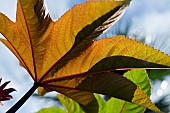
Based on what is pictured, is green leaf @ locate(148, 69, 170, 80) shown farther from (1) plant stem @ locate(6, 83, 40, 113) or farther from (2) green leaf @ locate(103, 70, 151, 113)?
(1) plant stem @ locate(6, 83, 40, 113)

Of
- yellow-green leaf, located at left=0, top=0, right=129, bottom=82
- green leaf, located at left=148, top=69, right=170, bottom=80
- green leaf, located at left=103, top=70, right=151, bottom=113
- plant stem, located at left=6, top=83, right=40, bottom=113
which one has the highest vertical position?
yellow-green leaf, located at left=0, top=0, right=129, bottom=82

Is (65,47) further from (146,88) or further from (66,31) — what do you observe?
(146,88)

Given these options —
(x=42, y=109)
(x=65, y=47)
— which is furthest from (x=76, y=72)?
(x=42, y=109)

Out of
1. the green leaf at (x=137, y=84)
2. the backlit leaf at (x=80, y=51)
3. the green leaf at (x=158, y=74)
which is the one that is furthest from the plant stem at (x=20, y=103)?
the green leaf at (x=158, y=74)

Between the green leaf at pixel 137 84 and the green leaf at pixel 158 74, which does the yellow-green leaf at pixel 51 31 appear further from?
the green leaf at pixel 158 74

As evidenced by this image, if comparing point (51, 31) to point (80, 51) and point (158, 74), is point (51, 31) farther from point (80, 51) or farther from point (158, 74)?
point (158, 74)

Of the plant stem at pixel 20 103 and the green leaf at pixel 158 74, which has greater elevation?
the plant stem at pixel 20 103

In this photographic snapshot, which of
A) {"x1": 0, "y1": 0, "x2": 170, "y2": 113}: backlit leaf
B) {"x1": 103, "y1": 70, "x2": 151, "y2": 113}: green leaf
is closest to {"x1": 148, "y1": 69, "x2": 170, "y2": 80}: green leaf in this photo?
{"x1": 103, "y1": 70, "x2": 151, "y2": 113}: green leaf

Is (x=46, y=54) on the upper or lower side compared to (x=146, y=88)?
upper

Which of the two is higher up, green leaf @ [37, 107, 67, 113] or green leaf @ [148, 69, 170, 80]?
green leaf @ [37, 107, 67, 113]

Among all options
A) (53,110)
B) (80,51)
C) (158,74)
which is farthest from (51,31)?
(158,74)

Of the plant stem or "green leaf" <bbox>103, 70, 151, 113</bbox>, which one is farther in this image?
"green leaf" <bbox>103, 70, 151, 113</bbox>
